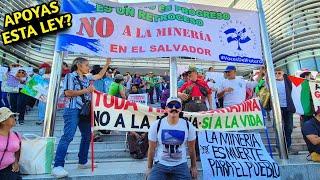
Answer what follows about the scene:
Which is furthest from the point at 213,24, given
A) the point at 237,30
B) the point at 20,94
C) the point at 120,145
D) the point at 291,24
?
the point at 291,24

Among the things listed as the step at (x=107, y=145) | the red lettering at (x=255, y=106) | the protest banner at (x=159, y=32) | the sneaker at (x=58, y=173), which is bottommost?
the sneaker at (x=58, y=173)

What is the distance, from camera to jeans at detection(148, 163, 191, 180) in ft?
14.4

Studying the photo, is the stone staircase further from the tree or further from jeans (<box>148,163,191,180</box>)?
the tree

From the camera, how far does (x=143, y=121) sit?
607cm

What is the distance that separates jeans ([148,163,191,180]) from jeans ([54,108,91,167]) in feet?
4.67

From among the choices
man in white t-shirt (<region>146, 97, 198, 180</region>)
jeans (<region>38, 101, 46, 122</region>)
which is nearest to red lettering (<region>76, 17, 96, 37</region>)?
man in white t-shirt (<region>146, 97, 198, 180</region>)

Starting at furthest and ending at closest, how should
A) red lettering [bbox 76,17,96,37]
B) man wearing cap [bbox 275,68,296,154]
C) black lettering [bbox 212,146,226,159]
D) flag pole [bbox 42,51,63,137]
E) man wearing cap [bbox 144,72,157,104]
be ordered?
man wearing cap [bbox 144,72,157,104] < man wearing cap [bbox 275,68,296,154] < red lettering [bbox 76,17,96,37] < flag pole [bbox 42,51,63,137] < black lettering [bbox 212,146,226,159]

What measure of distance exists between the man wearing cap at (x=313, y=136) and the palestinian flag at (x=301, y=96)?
83cm

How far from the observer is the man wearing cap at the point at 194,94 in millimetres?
6754

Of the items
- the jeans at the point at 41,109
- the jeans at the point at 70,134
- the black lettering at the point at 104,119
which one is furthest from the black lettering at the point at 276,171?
the jeans at the point at 41,109

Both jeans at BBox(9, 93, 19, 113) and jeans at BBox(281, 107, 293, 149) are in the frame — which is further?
jeans at BBox(9, 93, 19, 113)

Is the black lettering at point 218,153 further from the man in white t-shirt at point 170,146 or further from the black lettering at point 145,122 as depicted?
the black lettering at point 145,122

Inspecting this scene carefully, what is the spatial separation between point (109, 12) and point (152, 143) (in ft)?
8.74

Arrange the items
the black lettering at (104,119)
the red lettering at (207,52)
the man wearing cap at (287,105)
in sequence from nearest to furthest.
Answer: the black lettering at (104,119), the red lettering at (207,52), the man wearing cap at (287,105)
